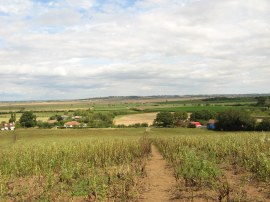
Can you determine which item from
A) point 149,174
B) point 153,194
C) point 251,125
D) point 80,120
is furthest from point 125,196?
point 80,120

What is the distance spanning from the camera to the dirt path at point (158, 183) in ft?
37.0

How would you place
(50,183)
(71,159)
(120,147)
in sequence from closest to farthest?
(50,183)
(71,159)
(120,147)

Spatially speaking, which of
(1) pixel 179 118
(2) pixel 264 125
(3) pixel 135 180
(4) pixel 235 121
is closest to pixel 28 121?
(1) pixel 179 118

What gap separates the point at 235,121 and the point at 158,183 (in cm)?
6841

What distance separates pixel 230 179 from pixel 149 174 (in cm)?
431

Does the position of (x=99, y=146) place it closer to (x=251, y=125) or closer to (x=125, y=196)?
(x=125, y=196)

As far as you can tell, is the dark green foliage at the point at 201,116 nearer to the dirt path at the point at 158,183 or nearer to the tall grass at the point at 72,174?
the tall grass at the point at 72,174

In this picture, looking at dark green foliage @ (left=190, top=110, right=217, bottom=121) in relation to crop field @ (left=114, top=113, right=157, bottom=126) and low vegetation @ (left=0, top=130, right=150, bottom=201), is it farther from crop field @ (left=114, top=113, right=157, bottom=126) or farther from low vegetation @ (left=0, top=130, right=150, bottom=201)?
low vegetation @ (left=0, top=130, right=150, bottom=201)

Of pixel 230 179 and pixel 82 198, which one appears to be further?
pixel 230 179

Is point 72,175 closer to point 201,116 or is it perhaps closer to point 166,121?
point 166,121

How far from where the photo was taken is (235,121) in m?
77.6

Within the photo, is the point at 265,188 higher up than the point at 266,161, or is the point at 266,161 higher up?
the point at 266,161

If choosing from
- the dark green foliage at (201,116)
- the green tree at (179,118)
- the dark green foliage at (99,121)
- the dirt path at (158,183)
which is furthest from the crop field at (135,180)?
the dark green foliage at (201,116)

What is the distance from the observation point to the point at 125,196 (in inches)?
434
